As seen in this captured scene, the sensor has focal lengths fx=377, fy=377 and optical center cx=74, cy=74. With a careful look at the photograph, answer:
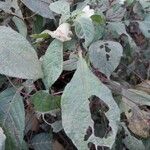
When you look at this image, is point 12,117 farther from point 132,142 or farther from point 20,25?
point 132,142

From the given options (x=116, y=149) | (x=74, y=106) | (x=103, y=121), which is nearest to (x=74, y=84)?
(x=74, y=106)

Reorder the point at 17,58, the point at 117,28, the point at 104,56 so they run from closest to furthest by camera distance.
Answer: the point at 17,58 < the point at 104,56 < the point at 117,28

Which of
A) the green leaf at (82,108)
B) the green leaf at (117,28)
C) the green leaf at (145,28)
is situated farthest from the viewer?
the green leaf at (145,28)

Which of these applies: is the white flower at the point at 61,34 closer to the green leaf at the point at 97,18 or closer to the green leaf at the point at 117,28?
the green leaf at the point at 97,18

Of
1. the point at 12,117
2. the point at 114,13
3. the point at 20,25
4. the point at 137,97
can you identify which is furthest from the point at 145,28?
the point at 12,117

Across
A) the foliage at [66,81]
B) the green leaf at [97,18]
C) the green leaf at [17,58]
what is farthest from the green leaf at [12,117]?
the green leaf at [97,18]

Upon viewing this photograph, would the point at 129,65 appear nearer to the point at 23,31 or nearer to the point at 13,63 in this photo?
the point at 23,31
